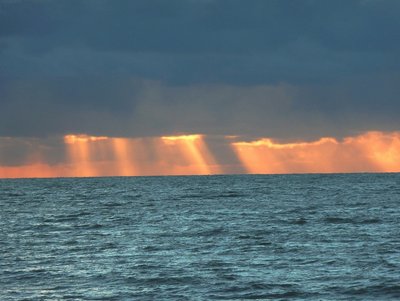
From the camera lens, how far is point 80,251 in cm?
5209

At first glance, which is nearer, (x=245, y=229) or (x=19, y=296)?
(x=19, y=296)

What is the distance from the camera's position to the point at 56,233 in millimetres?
65750

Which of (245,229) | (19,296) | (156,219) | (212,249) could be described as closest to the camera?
(19,296)

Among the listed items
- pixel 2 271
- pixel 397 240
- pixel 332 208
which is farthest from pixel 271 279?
pixel 332 208

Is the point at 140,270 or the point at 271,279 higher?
the point at 140,270

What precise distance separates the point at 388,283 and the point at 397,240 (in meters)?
18.5

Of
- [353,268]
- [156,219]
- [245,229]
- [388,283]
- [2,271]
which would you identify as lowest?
[388,283]

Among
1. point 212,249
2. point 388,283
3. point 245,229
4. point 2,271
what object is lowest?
point 388,283

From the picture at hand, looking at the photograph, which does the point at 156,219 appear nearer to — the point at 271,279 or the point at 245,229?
the point at 245,229

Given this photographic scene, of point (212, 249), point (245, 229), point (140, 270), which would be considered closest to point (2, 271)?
point (140, 270)

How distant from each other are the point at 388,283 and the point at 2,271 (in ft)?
68.1

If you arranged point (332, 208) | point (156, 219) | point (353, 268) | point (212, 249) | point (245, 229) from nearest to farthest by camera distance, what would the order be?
point (353, 268) → point (212, 249) → point (245, 229) → point (156, 219) → point (332, 208)

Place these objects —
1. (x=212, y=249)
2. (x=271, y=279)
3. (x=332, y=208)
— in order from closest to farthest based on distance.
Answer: (x=271, y=279) < (x=212, y=249) < (x=332, y=208)

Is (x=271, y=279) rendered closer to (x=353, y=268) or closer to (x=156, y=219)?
(x=353, y=268)
